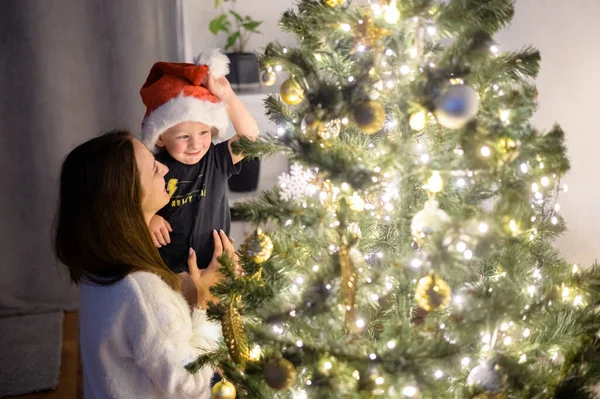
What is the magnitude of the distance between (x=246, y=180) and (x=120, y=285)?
1820mm

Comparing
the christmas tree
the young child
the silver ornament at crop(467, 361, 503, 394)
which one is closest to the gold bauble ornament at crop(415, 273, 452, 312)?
the christmas tree

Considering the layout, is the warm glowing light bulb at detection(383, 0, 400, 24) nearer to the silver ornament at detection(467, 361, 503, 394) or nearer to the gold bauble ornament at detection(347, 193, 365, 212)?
the gold bauble ornament at detection(347, 193, 365, 212)

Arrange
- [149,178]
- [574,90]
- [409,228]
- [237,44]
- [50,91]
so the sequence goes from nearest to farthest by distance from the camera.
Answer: [409,228] → [149,178] → [574,90] → [50,91] → [237,44]

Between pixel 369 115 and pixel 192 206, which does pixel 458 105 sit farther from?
pixel 192 206

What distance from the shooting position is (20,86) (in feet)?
9.92

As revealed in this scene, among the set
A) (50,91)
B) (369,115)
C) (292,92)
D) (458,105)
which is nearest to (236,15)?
(50,91)

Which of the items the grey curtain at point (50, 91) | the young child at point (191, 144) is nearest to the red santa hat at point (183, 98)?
the young child at point (191, 144)

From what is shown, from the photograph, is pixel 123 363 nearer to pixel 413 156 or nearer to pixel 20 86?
pixel 413 156

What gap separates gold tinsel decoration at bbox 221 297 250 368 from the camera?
4.23 ft

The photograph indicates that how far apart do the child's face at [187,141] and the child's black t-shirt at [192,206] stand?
5cm

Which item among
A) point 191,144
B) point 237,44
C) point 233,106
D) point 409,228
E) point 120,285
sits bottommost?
point 120,285

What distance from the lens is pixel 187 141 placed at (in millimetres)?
1859

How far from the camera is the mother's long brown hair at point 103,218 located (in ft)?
4.39

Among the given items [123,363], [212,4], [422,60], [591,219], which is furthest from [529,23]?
[123,363]
